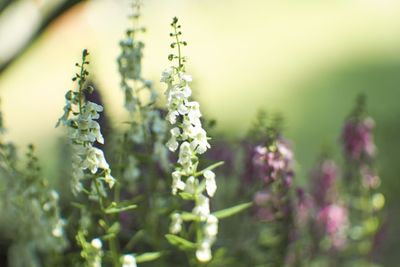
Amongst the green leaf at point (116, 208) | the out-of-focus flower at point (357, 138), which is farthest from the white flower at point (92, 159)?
the out-of-focus flower at point (357, 138)

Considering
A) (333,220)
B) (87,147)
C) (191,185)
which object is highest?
(87,147)

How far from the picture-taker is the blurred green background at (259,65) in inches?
184

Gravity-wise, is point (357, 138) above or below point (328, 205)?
above

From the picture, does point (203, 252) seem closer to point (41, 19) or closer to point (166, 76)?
point (166, 76)

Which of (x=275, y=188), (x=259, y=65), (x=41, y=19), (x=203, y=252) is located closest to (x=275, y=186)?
(x=275, y=188)

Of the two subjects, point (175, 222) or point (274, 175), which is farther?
point (274, 175)

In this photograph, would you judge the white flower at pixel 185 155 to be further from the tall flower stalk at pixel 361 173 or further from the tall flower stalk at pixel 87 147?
the tall flower stalk at pixel 361 173

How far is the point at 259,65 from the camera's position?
5855 millimetres

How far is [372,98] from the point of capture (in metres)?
5.07

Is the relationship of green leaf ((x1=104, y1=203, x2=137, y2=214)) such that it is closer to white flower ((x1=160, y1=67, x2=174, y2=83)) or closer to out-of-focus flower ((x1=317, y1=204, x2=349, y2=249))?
white flower ((x1=160, y1=67, x2=174, y2=83))

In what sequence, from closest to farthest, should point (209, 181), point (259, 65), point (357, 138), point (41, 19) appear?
point (209, 181), point (41, 19), point (357, 138), point (259, 65)

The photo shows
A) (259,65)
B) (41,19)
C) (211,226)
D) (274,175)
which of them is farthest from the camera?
(259,65)

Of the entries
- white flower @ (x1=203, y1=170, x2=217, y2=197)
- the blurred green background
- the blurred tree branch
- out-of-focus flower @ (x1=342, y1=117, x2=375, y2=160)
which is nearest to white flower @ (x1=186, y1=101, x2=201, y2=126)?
white flower @ (x1=203, y1=170, x2=217, y2=197)

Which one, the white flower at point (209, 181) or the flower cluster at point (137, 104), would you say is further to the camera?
the flower cluster at point (137, 104)
